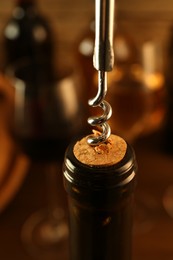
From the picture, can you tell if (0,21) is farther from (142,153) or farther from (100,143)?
(100,143)

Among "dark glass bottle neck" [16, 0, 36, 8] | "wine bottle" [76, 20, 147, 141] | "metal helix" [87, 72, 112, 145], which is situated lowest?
"wine bottle" [76, 20, 147, 141]

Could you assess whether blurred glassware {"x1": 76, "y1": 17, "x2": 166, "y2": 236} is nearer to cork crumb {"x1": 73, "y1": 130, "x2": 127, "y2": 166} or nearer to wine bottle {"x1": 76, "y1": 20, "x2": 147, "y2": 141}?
wine bottle {"x1": 76, "y1": 20, "x2": 147, "y2": 141}

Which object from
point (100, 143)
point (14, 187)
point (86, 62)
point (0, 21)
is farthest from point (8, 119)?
point (0, 21)

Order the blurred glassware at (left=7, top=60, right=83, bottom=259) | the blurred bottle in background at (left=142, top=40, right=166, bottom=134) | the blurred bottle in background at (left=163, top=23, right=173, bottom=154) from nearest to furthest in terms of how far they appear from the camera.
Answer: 1. the blurred glassware at (left=7, top=60, right=83, bottom=259)
2. the blurred bottle in background at (left=142, top=40, right=166, bottom=134)
3. the blurred bottle in background at (left=163, top=23, right=173, bottom=154)

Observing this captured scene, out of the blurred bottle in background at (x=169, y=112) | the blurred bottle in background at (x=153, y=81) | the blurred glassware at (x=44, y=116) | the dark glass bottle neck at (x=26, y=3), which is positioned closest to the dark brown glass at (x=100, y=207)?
the blurred glassware at (x=44, y=116)

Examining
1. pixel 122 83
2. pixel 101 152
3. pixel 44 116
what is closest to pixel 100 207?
pixel 101 152

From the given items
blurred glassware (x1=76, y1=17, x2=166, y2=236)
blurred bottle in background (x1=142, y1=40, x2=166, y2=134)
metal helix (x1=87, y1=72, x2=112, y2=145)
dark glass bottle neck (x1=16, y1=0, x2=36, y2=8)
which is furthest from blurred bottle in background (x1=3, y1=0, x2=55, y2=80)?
metal helix (x1=87, y1=72, x2=112, y2=145)

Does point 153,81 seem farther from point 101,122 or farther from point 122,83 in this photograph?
point 101,122

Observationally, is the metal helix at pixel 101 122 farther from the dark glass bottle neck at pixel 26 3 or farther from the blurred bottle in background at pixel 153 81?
the dark glass bottle neck at pixel 26 3
